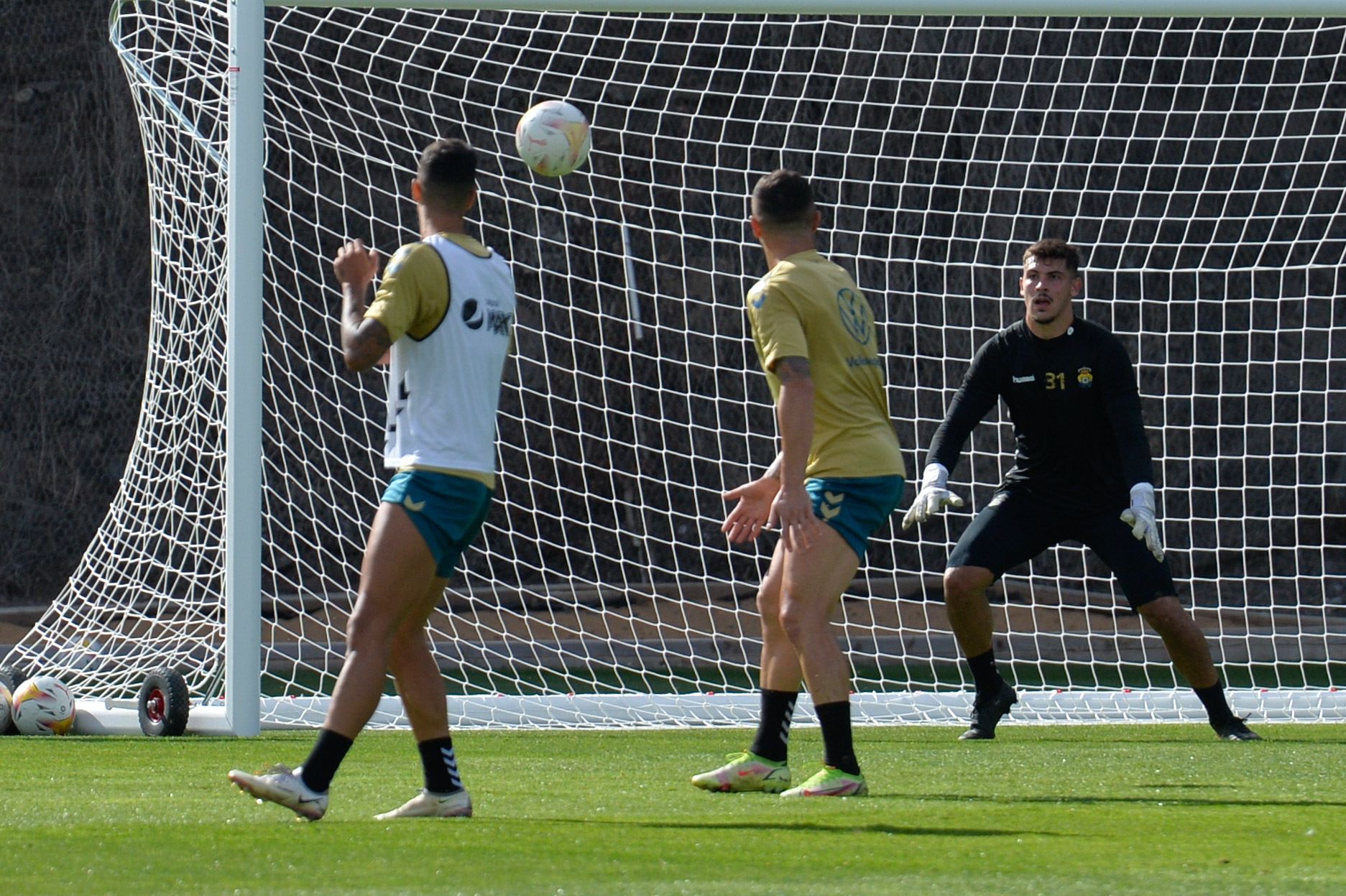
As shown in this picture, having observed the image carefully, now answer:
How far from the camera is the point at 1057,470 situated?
21.9ft

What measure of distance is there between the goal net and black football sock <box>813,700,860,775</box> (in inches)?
205

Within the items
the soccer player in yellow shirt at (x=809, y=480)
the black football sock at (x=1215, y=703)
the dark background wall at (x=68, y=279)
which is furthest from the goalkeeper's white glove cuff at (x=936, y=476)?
the dark background wall at (x=68, y=279)

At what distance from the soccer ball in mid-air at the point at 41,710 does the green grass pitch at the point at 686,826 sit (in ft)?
2.06

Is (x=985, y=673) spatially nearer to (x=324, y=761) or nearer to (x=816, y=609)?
(x=816, y=609)

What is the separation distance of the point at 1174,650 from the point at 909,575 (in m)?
6.27

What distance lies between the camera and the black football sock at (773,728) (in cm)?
486

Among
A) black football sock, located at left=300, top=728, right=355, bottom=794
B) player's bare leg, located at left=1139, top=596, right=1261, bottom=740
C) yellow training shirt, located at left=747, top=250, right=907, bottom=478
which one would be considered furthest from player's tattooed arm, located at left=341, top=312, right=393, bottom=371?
player's bare leg, located at left=1139, top=596, right=1261, bottom=740

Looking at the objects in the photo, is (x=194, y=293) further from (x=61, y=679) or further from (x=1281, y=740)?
(x=1281, y=740)

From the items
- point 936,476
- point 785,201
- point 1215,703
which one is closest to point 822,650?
point 785,201

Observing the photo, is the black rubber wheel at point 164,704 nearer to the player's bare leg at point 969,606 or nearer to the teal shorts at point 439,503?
the player's bare leg at point 969,606

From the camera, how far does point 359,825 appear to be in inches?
158

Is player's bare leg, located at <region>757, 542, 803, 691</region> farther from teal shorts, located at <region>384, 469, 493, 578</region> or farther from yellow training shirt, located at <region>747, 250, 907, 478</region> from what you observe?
teal shorts, located at <region>384, 469, 493, 578</region>

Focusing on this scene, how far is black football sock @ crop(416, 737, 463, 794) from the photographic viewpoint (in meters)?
4.18

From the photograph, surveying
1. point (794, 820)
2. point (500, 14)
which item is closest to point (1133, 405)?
point (794, 820)
